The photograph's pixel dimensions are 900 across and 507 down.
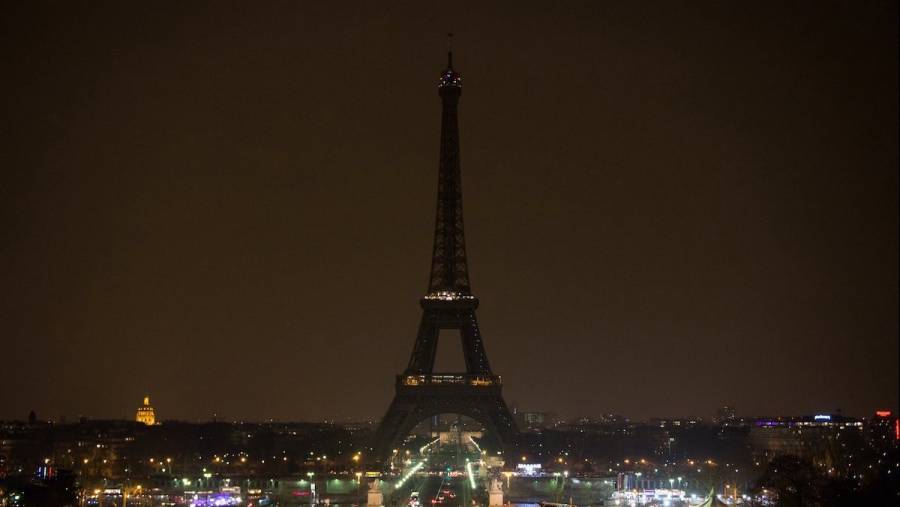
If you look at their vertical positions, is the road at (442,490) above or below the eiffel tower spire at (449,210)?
below

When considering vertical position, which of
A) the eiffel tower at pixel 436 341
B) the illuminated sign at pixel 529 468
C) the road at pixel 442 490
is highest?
the eiffel tower at pixel 436 341

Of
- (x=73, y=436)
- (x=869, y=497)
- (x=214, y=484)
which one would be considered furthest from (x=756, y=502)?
(x=73, y=436)

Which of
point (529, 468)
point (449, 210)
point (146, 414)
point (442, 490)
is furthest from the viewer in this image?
point (146, 414)

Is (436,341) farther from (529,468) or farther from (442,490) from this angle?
(442,490)

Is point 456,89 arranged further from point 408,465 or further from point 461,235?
point 408,465

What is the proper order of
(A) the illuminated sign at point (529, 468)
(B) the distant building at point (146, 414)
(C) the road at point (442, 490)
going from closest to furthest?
(C) the road at point (442, 490) → (A) the illuminated sign at point (529, 468) → (B) the distant building at point (146, 414)

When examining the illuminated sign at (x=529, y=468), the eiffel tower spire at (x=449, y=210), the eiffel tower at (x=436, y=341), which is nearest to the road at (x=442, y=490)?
the illuminated sign at (x=529, y=468)

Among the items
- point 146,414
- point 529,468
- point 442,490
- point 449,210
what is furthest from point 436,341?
point 146,414

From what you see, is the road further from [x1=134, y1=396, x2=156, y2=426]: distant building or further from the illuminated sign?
[x1=134, y1=396, x2=156, y2=426]: distant building

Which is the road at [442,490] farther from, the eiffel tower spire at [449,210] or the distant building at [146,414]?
the distant building at [146,414]
